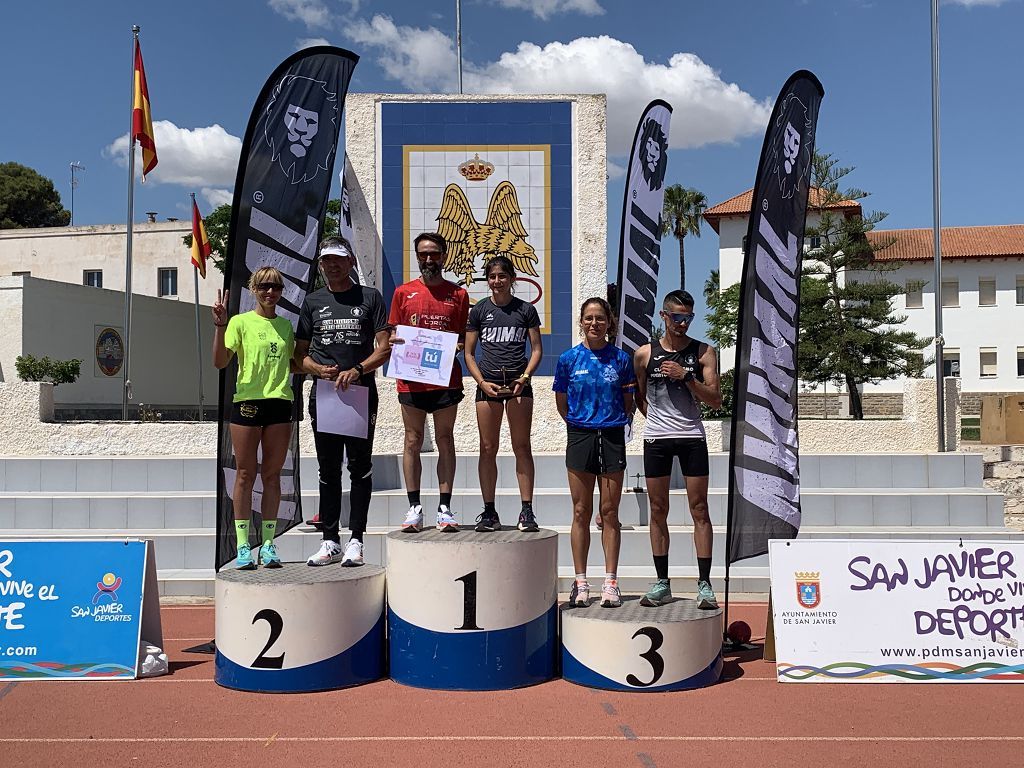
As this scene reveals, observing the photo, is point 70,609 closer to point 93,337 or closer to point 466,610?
point 466,610

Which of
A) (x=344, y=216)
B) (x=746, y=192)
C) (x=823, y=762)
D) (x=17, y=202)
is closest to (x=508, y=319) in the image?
(x=823, y=762)

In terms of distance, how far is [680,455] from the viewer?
18.2 ft

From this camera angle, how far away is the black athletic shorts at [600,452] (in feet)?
17.7

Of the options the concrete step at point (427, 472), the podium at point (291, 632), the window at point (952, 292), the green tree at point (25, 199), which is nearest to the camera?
the podium at point (291, 632)

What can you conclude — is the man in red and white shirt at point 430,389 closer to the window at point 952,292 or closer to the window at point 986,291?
the window at point 952,292

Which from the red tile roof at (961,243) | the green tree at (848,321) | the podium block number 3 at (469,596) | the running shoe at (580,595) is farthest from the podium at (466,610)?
the red tile roof at (961,243)

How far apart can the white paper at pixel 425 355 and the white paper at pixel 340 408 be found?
0.25m

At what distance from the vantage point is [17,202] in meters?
49.5

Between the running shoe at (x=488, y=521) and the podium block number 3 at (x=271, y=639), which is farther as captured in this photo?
the running shoe at (x=488, y=521)

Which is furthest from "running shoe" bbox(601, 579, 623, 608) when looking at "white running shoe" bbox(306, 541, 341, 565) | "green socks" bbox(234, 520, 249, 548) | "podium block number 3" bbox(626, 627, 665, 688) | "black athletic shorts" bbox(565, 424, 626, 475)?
"green socks" bbox(234, 520, 249, 548)

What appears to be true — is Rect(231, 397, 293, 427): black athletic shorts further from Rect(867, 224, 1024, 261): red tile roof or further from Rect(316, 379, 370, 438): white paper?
Rect(867, 224, 1024, 261): red tile roof

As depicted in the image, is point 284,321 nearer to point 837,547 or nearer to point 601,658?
point 601,658

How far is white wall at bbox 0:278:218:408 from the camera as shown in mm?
22188

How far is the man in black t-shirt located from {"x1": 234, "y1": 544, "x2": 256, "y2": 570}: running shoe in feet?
Result: 1.11
